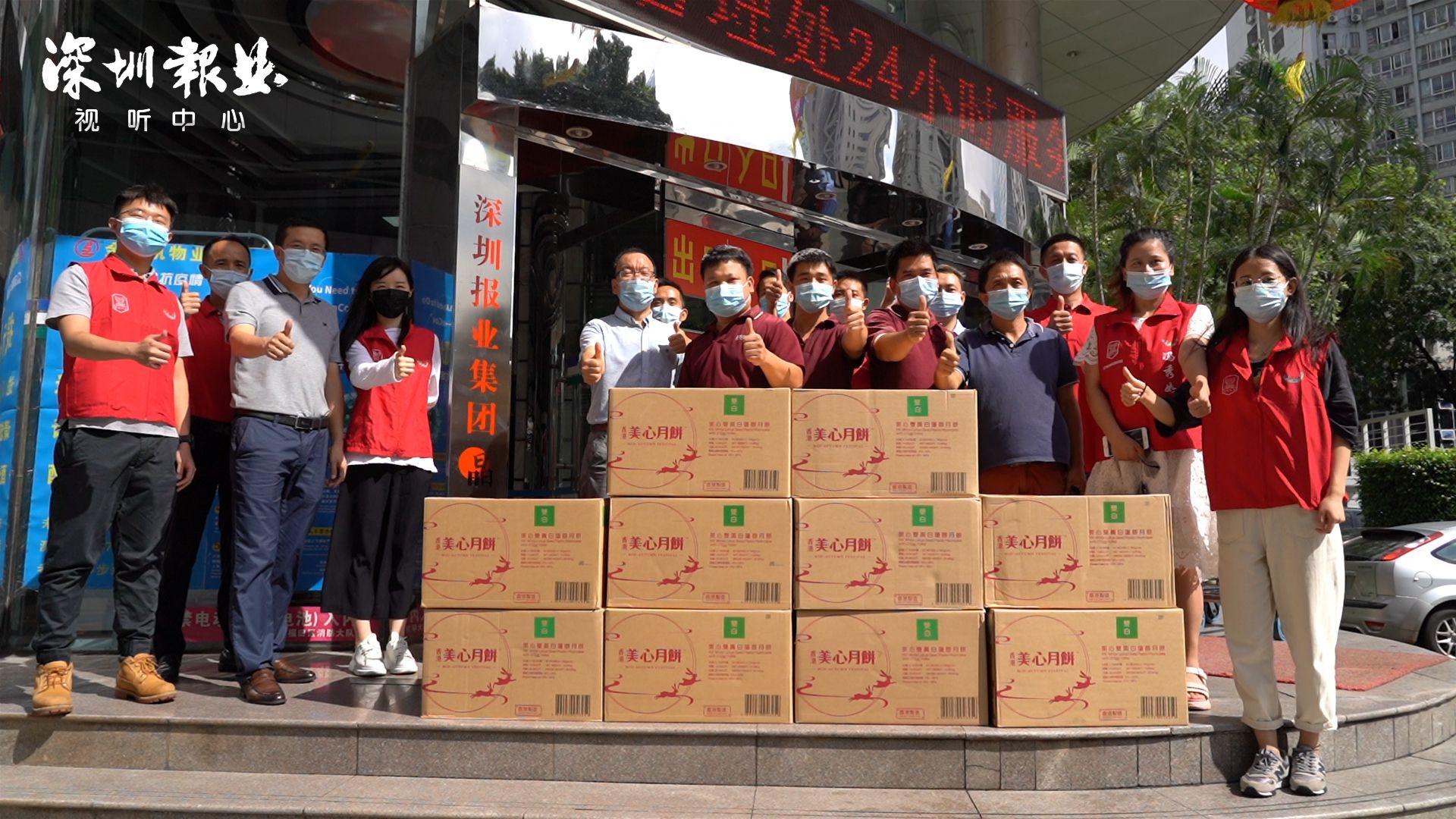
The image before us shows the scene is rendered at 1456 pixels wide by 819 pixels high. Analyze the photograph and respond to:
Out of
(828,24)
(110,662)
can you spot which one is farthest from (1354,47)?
(110,662)

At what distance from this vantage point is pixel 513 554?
3.57 m

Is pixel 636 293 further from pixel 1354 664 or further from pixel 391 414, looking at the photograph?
pixel 1354 664

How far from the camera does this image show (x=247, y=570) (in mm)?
3875

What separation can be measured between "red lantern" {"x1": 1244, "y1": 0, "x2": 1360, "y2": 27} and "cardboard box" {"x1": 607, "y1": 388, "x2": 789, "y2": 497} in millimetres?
6506

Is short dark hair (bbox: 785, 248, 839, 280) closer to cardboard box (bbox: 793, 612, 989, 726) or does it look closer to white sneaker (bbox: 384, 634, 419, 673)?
cardboard box (bbox: 793, 612, 989, 726)

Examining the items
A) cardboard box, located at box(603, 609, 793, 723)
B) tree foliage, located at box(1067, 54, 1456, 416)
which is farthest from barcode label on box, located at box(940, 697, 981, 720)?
tree foliage, located at box(1067, 54, 1456, 416)

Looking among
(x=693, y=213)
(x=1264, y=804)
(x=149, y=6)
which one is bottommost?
(x=1264, y=804)

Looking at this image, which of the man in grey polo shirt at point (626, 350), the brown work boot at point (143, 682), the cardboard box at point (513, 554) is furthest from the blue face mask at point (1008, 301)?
the brown work boot at point (143, 682)

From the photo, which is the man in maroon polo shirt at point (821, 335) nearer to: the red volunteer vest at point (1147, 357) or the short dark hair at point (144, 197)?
the red volunteer vest at point (1147, 357)

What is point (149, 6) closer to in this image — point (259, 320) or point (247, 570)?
point (259, 320)

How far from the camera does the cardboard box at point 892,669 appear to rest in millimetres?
3410

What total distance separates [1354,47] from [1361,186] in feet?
175

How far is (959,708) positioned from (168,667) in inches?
113

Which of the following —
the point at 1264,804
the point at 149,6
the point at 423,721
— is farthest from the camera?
the point at 149,6
